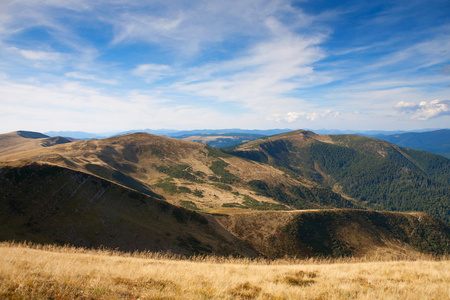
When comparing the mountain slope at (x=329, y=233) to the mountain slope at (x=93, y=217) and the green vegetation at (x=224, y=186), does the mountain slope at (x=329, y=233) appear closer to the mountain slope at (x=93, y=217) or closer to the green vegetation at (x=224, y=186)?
the mountain slope at (x=93, y=217)

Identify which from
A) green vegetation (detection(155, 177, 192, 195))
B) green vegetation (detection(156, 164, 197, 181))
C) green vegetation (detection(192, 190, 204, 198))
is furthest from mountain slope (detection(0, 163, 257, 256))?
green vegetation (detection(156, 164, 197, 181))

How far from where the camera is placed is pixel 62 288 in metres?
8.62

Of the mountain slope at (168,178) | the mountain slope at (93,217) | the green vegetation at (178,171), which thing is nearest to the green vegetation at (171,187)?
the mountain slope at (168,178)

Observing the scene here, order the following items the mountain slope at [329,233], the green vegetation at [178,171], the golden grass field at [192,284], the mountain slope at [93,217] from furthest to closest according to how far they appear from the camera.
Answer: the green vegetation at [178,171] → the mountain slope at [329,233] → the mountain slope at [93,217] → the golden grass field at [192,284]

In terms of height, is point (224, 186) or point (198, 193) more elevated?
point (224, 186)

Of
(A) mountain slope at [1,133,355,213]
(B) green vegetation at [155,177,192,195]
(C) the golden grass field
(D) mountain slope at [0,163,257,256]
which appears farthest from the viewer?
(B) green vegetation at [155,177,192,195]

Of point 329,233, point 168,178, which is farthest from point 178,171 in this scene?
point 329,233

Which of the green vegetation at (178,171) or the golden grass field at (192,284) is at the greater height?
the golden grass field at (192,284)

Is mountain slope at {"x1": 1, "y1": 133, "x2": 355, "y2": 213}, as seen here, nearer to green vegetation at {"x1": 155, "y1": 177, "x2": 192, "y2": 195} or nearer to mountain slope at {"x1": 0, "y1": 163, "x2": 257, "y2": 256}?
green vegetation at {"x1": 155, "y1": 177, "x2": 192, "y2": 195}

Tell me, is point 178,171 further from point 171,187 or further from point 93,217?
point 93,217

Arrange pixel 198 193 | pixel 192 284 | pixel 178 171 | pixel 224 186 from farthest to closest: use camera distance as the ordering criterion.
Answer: pixel 178 171, pixel 224 186, pixel 198 193, pixel 192 284

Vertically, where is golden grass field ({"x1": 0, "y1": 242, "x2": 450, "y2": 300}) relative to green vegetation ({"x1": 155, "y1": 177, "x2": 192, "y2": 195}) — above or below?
above

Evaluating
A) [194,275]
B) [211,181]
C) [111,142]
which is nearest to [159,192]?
[211,181]

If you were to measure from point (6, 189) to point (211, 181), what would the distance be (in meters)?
146
